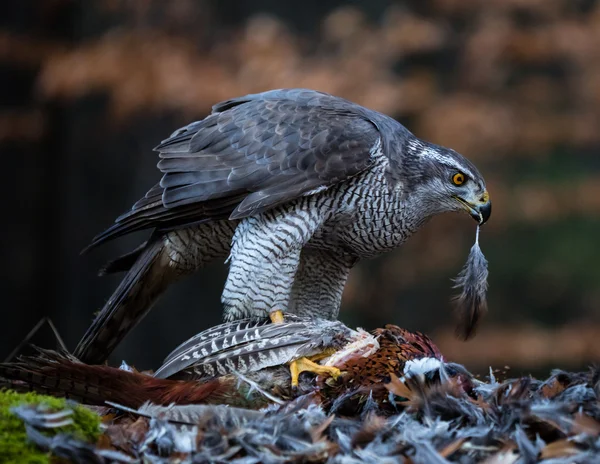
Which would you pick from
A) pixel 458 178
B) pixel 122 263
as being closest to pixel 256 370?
pixel 122 263

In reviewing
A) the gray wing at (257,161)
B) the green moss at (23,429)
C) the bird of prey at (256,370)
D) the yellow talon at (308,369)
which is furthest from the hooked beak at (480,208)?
the green moss at (23,429)

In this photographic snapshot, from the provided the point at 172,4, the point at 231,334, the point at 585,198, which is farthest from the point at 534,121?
the point at 231,334

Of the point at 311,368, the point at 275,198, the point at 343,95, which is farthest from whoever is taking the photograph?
the point at 343,95

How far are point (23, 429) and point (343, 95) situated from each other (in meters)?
4.28

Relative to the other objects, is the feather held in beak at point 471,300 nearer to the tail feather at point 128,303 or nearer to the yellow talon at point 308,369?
the yellow talon at point 308,369

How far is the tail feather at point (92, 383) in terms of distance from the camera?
239 centimetres

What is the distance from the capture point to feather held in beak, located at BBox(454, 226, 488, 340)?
10.2 feet

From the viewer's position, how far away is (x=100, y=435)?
208 centimetres

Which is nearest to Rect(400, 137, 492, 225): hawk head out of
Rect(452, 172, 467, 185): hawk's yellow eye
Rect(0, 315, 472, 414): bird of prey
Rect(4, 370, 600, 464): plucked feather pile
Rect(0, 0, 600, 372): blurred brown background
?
Rect(452, 172, 467, 185): hawk's yellow eye

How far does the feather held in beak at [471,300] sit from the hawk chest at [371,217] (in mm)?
321

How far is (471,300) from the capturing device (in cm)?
311

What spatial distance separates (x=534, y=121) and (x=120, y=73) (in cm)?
347

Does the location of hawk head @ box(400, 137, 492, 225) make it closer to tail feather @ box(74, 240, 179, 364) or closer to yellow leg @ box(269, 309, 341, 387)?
yellow leg @ box(269, 309, 341, 387)

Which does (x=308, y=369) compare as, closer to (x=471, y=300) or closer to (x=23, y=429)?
(x=471, y=300)
